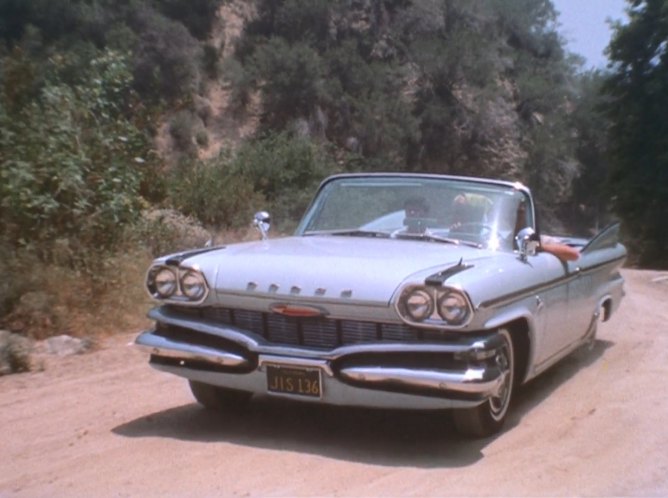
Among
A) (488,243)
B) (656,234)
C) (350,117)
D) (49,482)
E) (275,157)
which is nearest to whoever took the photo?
(49,482)

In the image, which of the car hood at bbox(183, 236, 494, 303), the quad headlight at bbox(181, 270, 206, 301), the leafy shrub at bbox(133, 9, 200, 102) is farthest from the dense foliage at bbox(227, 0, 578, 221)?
the quad headlight at bbox(181, 270, 206, 301)

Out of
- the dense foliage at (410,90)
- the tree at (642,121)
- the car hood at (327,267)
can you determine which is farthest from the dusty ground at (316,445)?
the dense foliage at (410,90)

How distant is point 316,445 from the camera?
5.38m

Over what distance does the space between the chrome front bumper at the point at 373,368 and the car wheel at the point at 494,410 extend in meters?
0.25

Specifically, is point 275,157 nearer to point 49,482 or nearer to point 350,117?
point 350,117

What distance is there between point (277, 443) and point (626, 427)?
2041 mm

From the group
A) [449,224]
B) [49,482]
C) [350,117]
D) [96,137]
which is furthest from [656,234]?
[49,482]

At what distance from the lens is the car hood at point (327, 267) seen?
514 centimetres

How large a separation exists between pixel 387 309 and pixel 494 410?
1.01m

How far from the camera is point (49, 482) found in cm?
480

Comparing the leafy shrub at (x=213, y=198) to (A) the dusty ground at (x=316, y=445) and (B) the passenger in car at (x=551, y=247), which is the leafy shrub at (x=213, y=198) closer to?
(A) the dusty ground at (x=316, y=445)

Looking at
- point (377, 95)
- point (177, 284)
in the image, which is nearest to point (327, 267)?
point (177, 284)

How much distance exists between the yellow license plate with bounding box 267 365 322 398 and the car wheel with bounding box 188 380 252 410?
81 cm

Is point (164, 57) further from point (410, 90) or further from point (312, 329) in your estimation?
point (312, 329)
